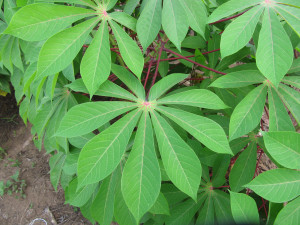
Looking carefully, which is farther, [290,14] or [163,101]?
[163,101]

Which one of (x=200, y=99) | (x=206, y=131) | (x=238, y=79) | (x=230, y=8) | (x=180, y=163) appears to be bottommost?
(x=180, y=163)

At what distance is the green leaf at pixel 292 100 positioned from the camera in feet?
2.88

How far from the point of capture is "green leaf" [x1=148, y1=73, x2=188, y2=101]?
919 millimetres

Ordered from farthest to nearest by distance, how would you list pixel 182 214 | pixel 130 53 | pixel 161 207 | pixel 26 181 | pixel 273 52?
pixel 26 181 < pixel 182 214 < pixel 161 207 < pixel 130 53 < pixel 273 52

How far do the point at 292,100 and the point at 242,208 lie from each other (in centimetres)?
44

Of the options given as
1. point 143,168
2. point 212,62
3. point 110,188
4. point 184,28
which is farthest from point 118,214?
point 212,62

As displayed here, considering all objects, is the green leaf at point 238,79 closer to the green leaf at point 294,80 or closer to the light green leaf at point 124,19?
the green leaf at point 294,80

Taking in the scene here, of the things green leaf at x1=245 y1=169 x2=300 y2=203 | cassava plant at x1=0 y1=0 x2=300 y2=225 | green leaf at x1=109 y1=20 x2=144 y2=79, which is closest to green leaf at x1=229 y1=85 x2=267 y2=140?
cassava plant at x1=0 y1=0 x2=300 y2=225

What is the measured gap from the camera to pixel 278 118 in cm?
86

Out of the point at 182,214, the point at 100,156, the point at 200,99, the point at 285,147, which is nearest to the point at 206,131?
the point at 200,99

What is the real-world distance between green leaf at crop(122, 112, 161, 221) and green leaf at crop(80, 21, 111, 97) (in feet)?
0.80

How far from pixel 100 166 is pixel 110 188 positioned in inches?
14.9

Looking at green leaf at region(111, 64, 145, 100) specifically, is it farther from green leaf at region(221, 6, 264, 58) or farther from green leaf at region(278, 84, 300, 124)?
green leaf at region(278, 84, 300, 124)

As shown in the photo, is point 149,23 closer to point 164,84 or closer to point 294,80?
point 164,84
